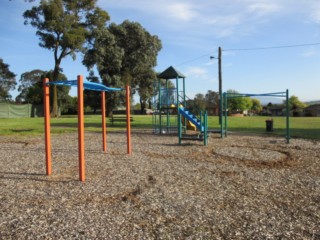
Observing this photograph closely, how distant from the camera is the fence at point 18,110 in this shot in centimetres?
4442

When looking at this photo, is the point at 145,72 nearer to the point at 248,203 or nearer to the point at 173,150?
the point at 173,150

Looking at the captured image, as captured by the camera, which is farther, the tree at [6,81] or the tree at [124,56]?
the tree at [6,81]

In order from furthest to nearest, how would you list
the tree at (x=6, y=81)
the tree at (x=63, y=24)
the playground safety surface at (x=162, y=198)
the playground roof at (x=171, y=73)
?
the tree at (x=6, y=81), the tree at (x=63, y=24), the playground roof at (x=171, y=73), the playground safety surface at (x=162, y=198)

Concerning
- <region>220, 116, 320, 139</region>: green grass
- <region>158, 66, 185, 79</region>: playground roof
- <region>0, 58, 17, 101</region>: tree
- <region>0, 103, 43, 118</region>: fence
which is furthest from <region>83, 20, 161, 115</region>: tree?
<region>158, 66, 185, 79</region>: playground roof

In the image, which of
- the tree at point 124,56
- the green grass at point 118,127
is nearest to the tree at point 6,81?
the tree at point 124,56

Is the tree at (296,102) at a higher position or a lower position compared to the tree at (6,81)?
lower

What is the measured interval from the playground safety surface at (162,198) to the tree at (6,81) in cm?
5796

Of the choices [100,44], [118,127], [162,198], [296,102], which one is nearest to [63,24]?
[100,44]

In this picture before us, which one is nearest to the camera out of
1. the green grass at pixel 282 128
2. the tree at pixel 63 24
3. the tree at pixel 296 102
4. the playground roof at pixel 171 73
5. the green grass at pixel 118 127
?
the playground roof at pixel 171 73

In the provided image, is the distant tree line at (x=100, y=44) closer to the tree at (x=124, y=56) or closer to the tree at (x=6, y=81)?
the tree at (x=124, y=56)

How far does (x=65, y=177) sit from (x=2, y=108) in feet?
137

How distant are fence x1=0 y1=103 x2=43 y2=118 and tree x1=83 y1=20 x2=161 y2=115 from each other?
10.8 m

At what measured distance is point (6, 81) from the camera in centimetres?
6556

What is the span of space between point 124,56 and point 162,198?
44052 millimetres
